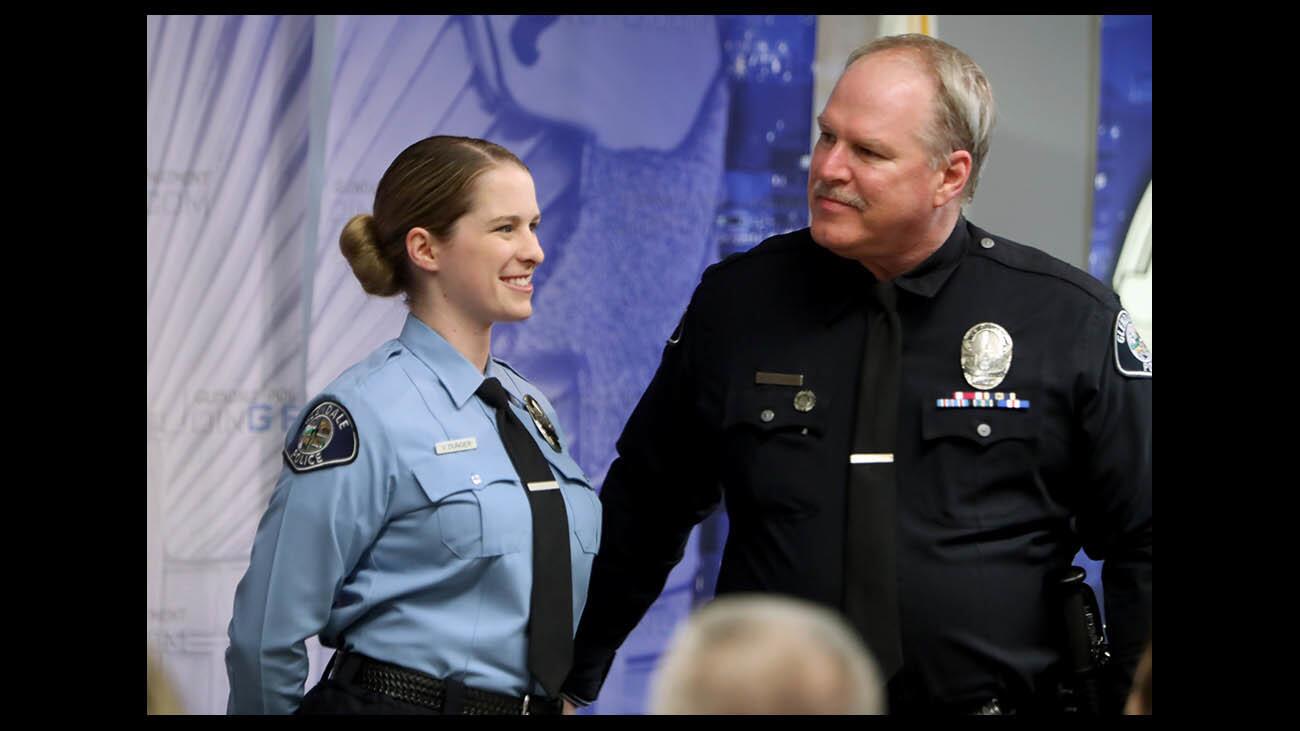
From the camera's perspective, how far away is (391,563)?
2.17 metres

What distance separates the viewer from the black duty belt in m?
2.15

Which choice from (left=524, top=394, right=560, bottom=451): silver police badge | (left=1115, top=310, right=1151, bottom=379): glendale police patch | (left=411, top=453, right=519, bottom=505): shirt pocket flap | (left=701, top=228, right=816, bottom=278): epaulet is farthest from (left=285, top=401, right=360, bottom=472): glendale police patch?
(left=1115, top=310, right=1151, bottom=379): glendale police patch

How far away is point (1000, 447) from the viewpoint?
2344 millimetres

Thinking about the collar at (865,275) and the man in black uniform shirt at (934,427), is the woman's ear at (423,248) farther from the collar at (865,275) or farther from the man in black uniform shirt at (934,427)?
the collar at (865,275)

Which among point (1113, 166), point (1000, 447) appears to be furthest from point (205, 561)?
point (1113, 166)

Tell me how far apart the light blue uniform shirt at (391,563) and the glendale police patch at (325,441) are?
0.03ft

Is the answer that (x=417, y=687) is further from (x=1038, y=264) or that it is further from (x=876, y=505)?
(x=1038, y=264)

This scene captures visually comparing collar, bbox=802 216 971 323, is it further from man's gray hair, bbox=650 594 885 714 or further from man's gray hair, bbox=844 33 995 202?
man's gray hair, bbox=650 594 885 714

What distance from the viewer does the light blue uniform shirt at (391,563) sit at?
2.15m

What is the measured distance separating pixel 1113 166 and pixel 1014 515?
5.57 ft

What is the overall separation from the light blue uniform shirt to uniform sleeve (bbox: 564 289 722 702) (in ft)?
1.36

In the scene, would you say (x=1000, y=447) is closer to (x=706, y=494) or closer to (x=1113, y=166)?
(x=706, y=494)

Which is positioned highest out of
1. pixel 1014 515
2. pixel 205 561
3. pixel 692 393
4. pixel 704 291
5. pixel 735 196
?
pixel 735 196

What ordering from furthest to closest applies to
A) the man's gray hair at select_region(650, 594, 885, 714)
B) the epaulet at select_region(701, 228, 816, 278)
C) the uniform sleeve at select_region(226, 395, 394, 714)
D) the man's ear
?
the epaulet at select_region(701, 228, 816, 278) < the man's ear < the uniform sleeve at select_region(226, 395, 394, 714) < the man's gray hair at select_region(650, 594, 885, 714)
